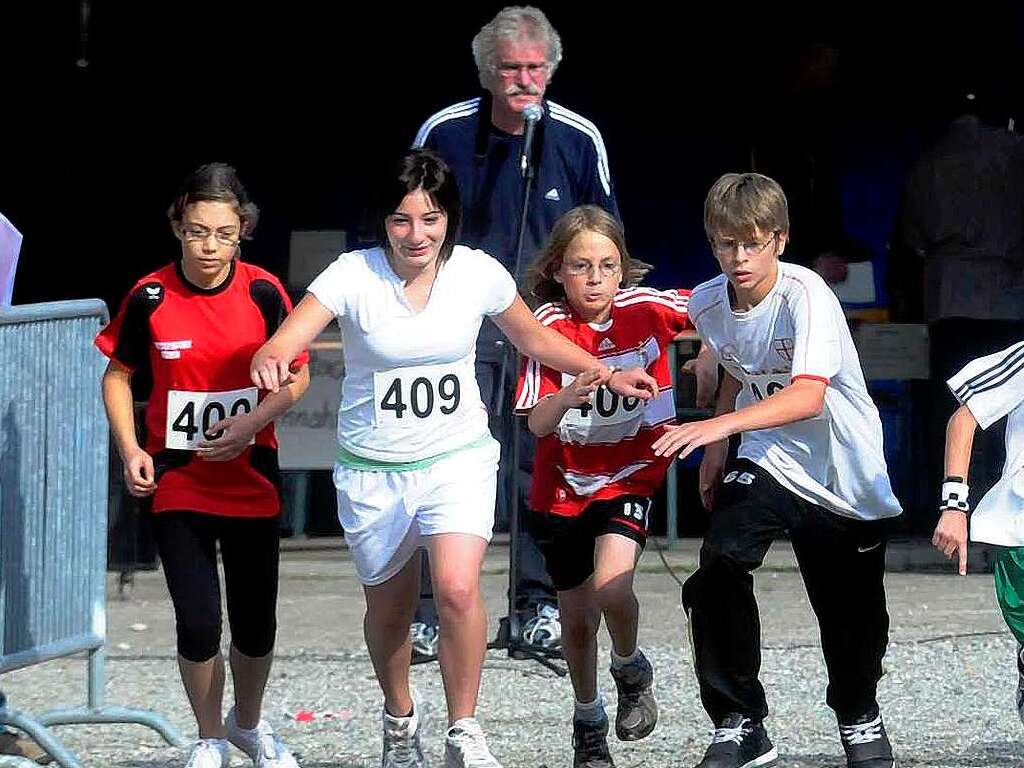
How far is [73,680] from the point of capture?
284 inches

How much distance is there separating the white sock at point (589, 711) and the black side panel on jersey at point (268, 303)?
1237mm

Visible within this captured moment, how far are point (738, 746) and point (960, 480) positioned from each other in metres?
0.86

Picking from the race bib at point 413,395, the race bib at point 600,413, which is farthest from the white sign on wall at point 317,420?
the race bib at point 413,395

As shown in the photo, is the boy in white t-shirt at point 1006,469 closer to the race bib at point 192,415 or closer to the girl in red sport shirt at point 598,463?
the girl in red sport shirt at point 598,463

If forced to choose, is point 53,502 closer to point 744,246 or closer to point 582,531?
point 582,531

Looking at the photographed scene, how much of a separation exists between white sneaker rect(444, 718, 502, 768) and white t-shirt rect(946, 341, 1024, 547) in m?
1.25

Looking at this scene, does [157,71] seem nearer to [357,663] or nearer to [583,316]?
[357,663]

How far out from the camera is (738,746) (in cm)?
535

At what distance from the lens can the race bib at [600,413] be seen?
570 centimetres

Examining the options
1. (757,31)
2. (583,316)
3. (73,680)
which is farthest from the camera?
(757,31)

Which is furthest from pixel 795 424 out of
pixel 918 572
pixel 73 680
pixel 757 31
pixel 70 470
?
pixel 757 31

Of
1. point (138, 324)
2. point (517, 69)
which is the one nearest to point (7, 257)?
point (138, 324)

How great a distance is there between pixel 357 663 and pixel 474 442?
6.86ft

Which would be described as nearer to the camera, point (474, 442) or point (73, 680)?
point (474, 442)
